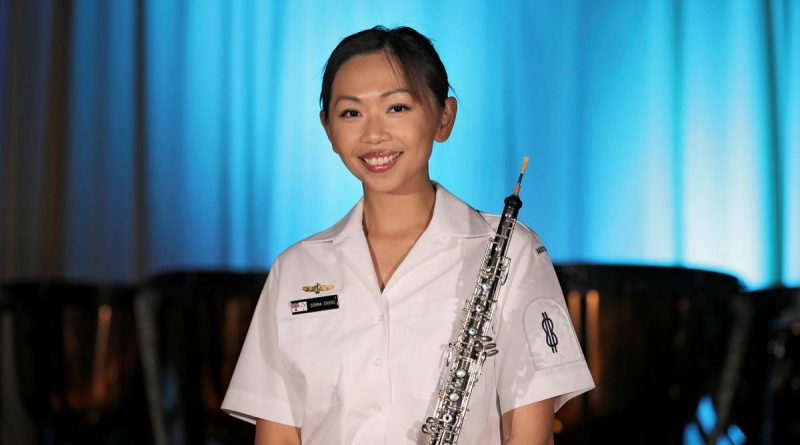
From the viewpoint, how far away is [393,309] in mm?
1868

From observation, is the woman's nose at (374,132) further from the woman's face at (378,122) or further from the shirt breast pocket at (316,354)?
the shirt breast pocket at (316,354)

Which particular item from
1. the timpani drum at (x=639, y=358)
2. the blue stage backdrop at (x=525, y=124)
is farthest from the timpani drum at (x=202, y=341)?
the timpani drum at (x=639, y=358)

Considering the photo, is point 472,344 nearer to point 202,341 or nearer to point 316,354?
point 316,354

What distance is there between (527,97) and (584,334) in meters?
1.61

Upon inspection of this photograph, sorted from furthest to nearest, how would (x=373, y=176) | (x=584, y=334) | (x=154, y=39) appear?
(x=154, y=39), (x=584, y=334), (x=373, y=176)

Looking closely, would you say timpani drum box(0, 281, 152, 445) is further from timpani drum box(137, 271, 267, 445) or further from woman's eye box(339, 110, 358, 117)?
woman's eye box(339, 110, 358, 117)

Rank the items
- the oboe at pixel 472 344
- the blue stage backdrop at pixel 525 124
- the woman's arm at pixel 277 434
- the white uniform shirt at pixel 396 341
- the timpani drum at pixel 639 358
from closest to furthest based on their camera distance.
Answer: the oboe at pixel 472 344 < the white uniform shirt at pixel 396 341 < the woman's arm at pixel 277 434 < the timpani drum at pixel 639 358 < the blue stage backdrop at pixel 525 124

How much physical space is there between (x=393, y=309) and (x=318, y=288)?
154mm

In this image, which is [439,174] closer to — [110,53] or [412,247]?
[110,53]

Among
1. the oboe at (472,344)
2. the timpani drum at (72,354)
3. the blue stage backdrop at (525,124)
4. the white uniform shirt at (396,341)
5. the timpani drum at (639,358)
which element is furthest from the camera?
the blue stage backdrop at (525,124)

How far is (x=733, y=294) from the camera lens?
377 centimetres

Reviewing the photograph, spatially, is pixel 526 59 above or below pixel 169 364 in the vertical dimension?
above

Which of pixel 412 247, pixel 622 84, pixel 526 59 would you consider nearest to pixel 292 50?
pixel 526 59

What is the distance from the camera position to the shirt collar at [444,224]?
76.4 inches
